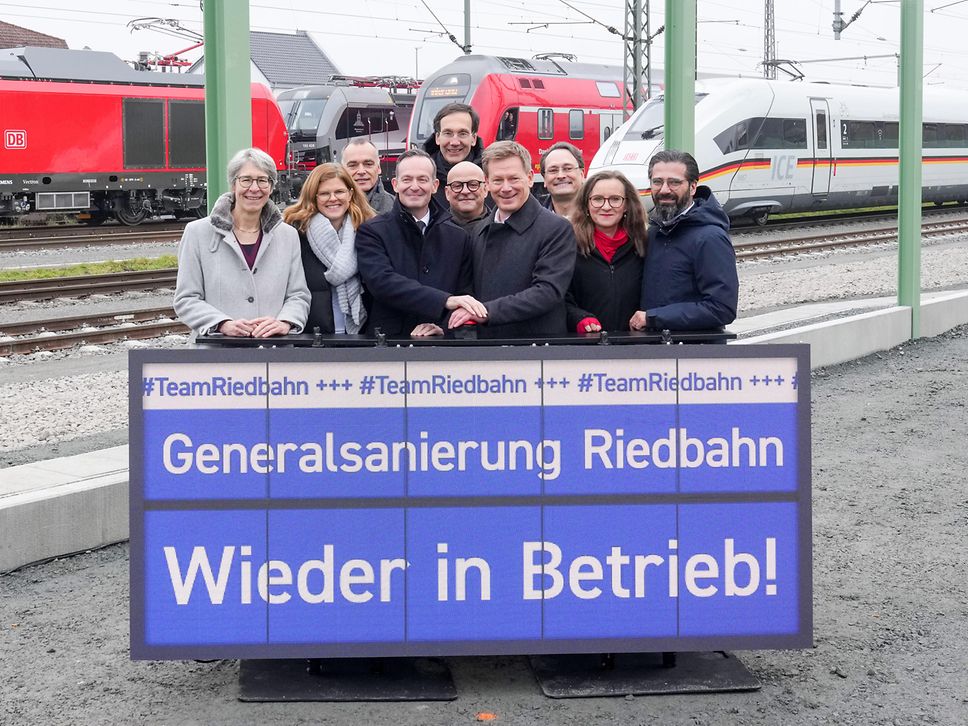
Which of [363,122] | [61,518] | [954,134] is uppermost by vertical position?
[363,122]

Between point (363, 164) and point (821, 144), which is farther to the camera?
point (821, 144)

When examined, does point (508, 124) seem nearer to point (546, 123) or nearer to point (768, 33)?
point (546, 123)

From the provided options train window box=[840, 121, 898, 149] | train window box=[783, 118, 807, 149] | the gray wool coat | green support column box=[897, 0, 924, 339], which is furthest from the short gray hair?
train window box=[840, 121, 898, 149]

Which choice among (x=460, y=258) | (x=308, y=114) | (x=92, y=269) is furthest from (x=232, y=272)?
(x=308, y=114)

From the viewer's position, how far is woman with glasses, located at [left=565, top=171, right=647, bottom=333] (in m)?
5.12

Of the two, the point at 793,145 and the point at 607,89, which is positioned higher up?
the point at 607,89

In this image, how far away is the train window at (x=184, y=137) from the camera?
3077 centimetres

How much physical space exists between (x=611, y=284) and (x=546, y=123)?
2764 centimetres

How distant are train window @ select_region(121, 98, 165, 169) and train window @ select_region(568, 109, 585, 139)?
32.1 ft

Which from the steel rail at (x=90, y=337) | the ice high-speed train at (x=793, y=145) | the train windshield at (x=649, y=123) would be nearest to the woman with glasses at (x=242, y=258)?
the steel rail at (x=90, y=337)

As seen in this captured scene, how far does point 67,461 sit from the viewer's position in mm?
6535

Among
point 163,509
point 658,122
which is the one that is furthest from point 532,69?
point 163,509

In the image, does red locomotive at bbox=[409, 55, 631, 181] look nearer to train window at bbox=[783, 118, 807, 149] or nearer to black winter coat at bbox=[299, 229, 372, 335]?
train window at bbox=[783, 118, 807, 149]

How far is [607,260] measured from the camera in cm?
520
